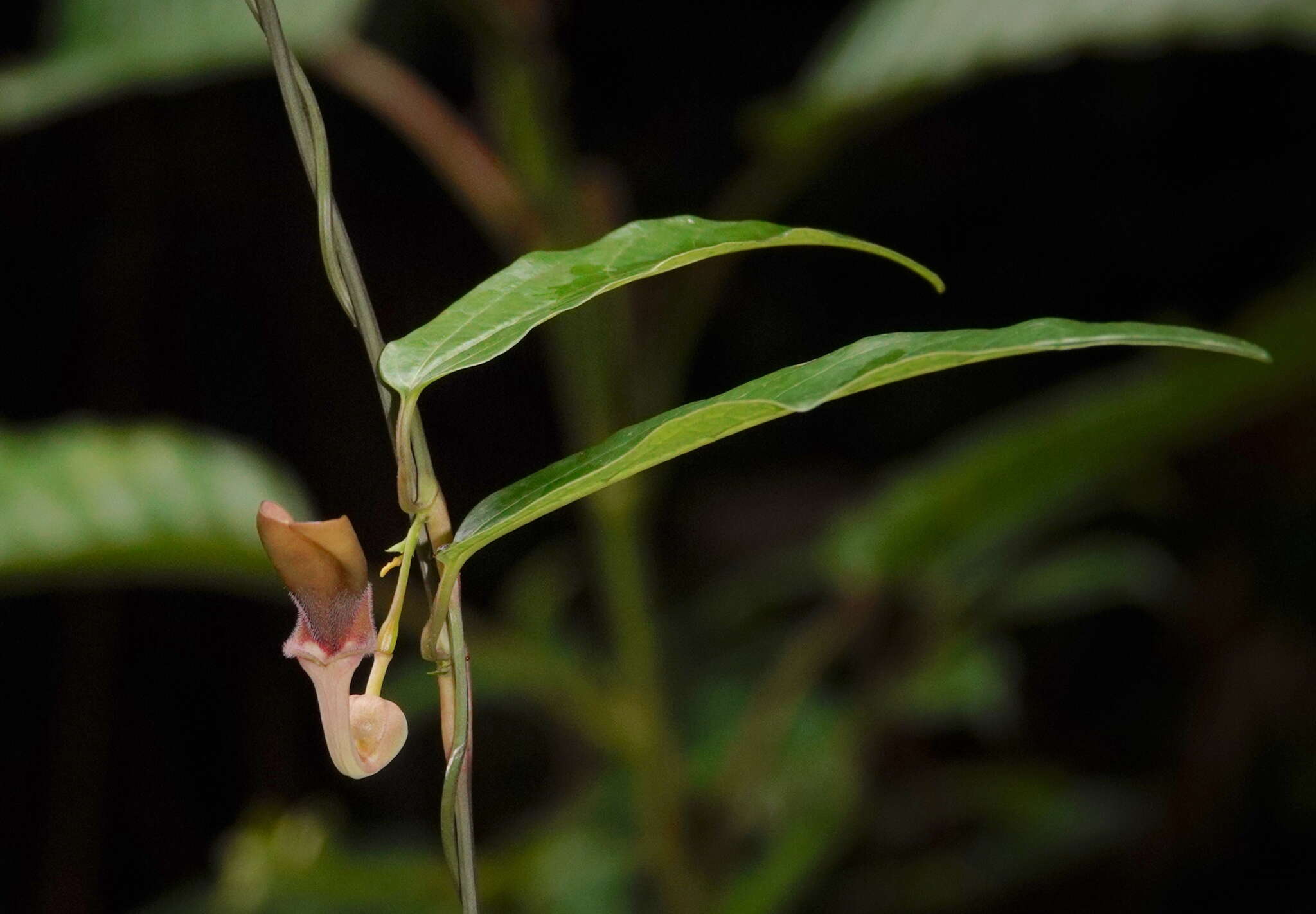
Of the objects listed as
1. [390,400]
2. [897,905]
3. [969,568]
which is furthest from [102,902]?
[390,400]

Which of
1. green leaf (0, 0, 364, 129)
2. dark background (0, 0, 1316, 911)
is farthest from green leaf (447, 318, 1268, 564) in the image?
dark background (0, 0, 1316, 911)

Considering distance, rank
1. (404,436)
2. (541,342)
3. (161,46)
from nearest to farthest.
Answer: (404,436) < (161,46) < (541,342)

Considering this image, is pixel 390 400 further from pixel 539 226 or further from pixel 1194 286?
pixel 1194 286

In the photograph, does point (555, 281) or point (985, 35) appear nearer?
point (555, 281)

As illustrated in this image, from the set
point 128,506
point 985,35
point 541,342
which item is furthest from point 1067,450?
point 541,342

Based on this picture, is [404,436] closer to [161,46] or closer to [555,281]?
[555,281]
